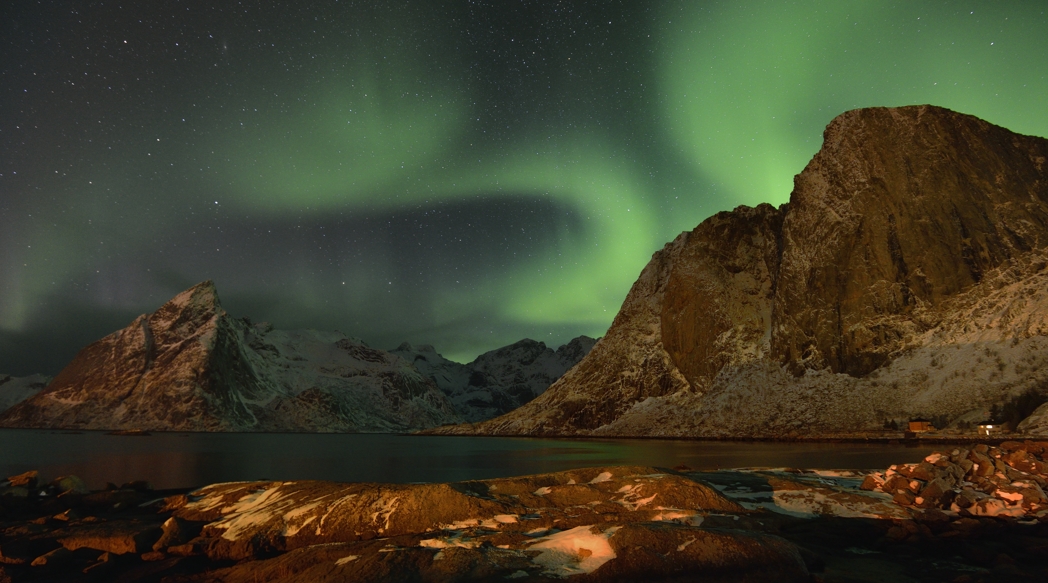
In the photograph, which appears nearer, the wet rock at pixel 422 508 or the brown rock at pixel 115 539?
the wet rock at pixel 422 508

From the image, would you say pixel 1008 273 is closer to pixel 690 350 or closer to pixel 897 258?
pixel 897 258

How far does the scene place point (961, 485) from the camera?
22141 mm

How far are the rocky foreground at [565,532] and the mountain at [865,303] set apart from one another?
229 ft

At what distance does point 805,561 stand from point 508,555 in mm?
7378

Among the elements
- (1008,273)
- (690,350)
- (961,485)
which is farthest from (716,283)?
(961,485)

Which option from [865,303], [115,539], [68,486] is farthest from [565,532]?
[865,303]

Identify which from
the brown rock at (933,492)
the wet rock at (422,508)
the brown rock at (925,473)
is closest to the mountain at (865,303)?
the brown rock at (925,473)

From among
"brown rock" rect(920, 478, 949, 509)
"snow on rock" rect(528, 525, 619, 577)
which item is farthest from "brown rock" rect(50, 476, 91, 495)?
"brown rock" rect(920, 478, 949, 509)

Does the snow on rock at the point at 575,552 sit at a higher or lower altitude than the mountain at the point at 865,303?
lower

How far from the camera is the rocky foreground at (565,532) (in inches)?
536

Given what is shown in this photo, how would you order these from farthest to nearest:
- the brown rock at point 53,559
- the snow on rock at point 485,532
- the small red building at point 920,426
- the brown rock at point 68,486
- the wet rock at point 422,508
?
1. the small red building at point 920,426
2. the brown rock at point 68,486
3. the wet rock at point 422,508
4. the brown rock at point 53,559
5. the snow on rock at point 485,532

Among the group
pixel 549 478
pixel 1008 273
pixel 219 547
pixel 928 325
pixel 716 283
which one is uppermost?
pixel 716 283

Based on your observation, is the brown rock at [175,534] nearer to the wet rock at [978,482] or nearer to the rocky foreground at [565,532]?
the rocky foreground at [565,532]

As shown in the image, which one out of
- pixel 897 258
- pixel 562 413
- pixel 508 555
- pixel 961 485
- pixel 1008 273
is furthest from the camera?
pixel 562 413
